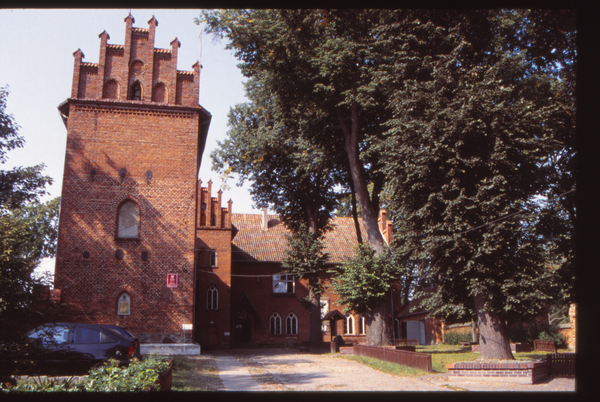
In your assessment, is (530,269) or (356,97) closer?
(530,269)

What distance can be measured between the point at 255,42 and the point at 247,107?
29.6 feet

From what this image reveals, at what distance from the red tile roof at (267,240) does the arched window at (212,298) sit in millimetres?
3826

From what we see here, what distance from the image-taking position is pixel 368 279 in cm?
2027

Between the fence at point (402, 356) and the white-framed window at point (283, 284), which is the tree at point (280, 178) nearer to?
the fence at point (402, 356)

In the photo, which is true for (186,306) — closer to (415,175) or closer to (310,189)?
(310,189)

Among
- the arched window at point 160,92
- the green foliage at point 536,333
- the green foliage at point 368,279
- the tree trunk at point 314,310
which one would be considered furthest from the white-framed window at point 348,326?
the arched window at point 160,92

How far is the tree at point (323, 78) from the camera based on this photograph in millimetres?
18219

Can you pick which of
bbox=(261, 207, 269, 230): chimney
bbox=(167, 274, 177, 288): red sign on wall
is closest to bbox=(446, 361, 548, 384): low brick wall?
bbox=(167, 274, 177, 288): red sign on wall

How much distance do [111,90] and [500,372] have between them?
2059cm

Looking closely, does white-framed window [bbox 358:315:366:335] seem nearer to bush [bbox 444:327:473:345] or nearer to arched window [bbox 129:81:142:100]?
bush [bbox 444:327:473:345]

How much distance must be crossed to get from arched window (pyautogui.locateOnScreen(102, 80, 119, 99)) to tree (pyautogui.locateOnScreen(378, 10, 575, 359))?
14.2 meters

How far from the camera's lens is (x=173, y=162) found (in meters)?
23.8

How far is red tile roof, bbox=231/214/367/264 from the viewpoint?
38406mm

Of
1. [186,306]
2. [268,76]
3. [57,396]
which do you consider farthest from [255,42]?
[57,396]
